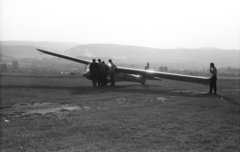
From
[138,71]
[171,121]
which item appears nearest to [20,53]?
A: [138,71]

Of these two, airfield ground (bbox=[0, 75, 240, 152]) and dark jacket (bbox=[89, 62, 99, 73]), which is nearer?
airfield ground (bbox=[0, 75, 240, 152])

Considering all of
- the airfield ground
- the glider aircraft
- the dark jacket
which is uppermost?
the dark jacket

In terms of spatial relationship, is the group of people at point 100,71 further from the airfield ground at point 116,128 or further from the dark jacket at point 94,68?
the airfield ground at point 116,128

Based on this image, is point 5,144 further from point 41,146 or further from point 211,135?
point 211,135

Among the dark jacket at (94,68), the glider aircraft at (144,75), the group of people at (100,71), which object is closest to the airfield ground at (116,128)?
Result: the dark jacket at (94,68)

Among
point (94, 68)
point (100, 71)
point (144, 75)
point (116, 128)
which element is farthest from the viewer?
point (144, 75)

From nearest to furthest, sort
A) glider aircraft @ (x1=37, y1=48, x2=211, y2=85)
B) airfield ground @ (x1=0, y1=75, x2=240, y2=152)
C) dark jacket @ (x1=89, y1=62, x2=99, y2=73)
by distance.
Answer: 1. airfield ground @ (x1=0, y1=75, x2=240, y2=152)
2. dark jacket @ (x1=89, y1=62, x2=99, y2=73)
3. glider aircraft @ (x1=37, y1=48, x2=211, y2=85)

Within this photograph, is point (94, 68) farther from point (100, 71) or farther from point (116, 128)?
point (116, 128)

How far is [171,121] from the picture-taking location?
25.4 feet

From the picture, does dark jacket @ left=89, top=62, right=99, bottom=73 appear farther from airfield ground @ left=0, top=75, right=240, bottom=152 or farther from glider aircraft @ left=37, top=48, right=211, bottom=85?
airfield ground @ left=0, top=75, right=240, bottom=152

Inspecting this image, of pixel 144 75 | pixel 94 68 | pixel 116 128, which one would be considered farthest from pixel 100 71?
pixel 116 128

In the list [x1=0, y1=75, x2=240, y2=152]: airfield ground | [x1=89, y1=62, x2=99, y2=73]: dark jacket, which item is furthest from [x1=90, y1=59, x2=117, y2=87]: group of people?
[x1=0, y1=75, x2=240, y2=152]: airfield ground

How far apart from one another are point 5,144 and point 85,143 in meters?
1.74

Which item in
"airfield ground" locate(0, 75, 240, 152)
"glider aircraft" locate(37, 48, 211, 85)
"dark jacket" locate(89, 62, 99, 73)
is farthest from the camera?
"glider aircraft" locate(37, 48, 211, 85)
